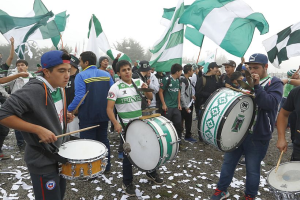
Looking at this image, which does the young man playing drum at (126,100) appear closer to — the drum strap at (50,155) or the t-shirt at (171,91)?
the drum strap at (50,155)

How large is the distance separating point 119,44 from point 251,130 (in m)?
41.0

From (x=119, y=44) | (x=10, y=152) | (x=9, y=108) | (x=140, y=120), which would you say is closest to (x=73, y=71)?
(x=140, y=120)

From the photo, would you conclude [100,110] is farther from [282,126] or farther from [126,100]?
[282,126]

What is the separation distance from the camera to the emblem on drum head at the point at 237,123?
312cm

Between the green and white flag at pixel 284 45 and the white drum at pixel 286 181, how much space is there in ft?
11.4

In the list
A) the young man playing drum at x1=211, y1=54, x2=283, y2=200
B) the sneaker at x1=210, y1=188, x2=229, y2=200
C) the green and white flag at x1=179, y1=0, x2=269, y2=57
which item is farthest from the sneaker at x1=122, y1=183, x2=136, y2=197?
the green and white flag at x1=179, y1=0, x2=269, y2=57

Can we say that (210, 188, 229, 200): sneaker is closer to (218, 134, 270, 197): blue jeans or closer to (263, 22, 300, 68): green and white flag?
(218, 134, 270, 197): blue jeans

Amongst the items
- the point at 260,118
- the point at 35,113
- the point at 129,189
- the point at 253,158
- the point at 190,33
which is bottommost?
the point at 129,189

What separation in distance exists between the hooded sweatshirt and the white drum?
7.92 feet

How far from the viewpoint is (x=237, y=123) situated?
313cm

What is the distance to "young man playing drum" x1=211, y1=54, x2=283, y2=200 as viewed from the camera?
9.21ft

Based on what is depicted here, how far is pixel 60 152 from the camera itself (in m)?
2.24

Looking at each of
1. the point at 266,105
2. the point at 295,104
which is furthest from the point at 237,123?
the point at 295,104

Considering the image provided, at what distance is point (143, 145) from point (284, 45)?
14.3 ft
